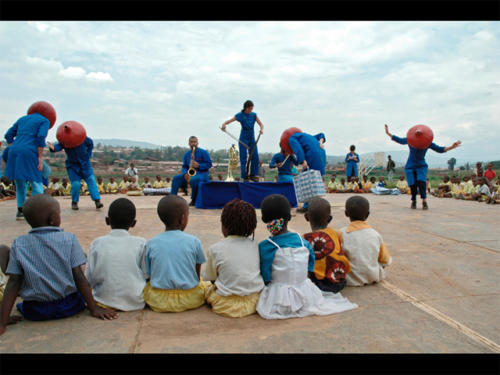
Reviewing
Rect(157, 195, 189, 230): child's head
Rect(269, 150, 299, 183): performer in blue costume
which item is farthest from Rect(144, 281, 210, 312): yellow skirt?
Rect(269, 150, 299, 183): performer in blue costume

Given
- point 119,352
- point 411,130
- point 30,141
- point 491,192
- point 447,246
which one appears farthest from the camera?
point 491,192

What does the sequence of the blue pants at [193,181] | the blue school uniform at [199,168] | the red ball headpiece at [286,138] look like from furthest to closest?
the blue school uniform at [199,168], the blue pants at [193,181], the red ball headpiece at [286,138]

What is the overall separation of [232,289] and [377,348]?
972mm

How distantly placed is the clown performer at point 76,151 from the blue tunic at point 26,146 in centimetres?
93

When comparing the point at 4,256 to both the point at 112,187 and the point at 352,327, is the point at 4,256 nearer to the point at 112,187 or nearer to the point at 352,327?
the point at 352,327

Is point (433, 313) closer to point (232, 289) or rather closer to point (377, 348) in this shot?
point (377, 348)

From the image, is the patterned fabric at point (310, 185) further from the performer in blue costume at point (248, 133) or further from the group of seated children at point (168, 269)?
the group of seated children at point (168, 269)

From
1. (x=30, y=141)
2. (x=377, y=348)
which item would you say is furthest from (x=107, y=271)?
(x=30, y=141)

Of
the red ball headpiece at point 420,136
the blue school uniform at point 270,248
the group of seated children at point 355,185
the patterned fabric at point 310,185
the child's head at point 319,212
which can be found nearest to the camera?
the blue school uniform at point 270,248

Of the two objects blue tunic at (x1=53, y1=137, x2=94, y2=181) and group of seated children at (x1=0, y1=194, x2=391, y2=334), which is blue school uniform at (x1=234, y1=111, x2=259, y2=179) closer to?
blue tunic at (x1=53, y1=137, x2=94, y2=181)

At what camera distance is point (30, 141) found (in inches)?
225

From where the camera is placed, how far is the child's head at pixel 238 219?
2.52 meters

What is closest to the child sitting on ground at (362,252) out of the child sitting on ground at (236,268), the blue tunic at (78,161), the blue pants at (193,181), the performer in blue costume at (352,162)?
the child sitting on ground at (236,268)

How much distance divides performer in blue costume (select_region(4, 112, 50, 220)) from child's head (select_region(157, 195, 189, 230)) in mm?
4117
